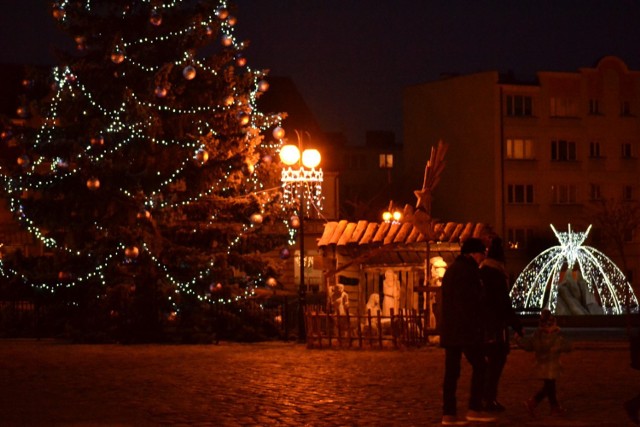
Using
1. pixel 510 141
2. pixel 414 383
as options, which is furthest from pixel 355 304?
pixel 510 141

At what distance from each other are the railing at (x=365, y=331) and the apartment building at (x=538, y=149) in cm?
5088

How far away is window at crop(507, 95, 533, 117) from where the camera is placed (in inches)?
3004

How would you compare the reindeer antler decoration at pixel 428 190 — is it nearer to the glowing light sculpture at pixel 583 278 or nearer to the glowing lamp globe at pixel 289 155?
the glowing lamp globe at pixel 289 155

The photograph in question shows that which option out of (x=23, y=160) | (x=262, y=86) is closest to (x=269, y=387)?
(x=23, y=160)

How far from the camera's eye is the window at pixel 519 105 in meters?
76.3

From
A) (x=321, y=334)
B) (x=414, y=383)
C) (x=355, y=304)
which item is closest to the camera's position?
(x=414, y=383)

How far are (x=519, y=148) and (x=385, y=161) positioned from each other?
26408 millimetres

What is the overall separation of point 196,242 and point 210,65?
450 centimetres

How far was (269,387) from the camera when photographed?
708 inches

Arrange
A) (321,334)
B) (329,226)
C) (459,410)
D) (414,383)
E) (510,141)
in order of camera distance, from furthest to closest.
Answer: (510,141) → (329,226) → (321,334) → (414,383) → (459,410)

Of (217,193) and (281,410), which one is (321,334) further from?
(281,410)

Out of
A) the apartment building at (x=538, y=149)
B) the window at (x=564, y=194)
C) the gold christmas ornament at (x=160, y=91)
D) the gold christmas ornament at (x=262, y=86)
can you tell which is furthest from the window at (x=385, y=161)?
the gold christmas ornament at (x=160, y=91)

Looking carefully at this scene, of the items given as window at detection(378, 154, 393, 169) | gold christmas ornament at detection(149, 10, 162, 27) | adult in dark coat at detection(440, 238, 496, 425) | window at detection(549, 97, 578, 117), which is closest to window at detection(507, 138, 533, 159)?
window at detection(549, 97, 578, 117)

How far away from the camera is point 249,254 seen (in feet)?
102
